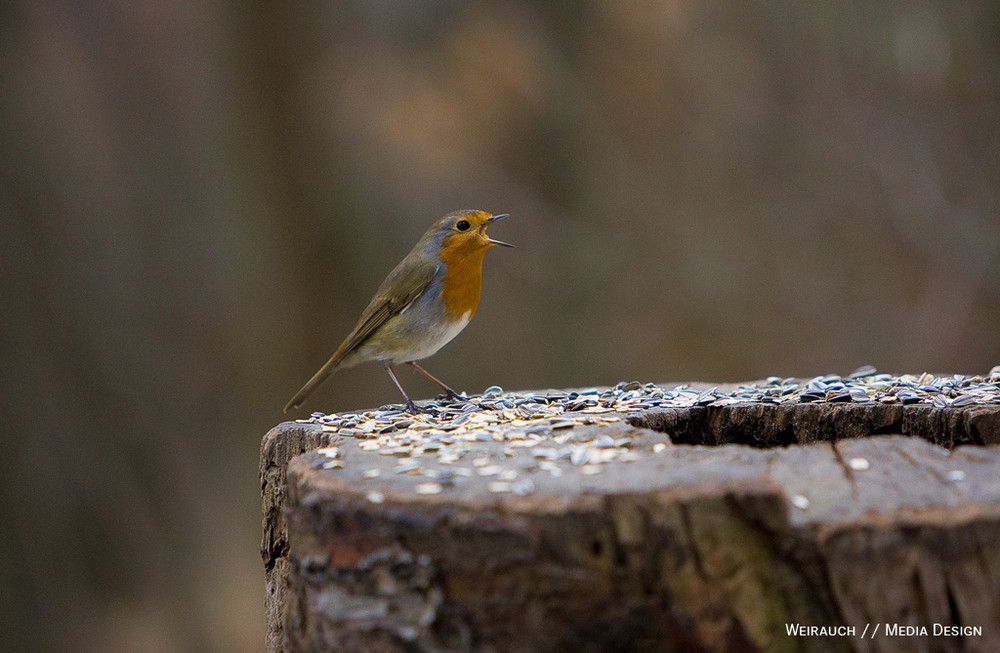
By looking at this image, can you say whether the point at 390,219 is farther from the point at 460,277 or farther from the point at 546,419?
the point at 546,419

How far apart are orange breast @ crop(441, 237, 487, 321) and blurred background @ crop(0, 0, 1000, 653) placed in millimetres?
2702

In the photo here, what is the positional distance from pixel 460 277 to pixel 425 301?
7.8 inches

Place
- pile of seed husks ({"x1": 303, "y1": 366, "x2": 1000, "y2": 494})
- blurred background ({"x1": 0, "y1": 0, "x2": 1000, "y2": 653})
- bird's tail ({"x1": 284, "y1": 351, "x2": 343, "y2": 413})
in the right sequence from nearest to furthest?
pile of seed husks ({"x1": 303, "y1": 366, "x2": 1000, "y2": 494}), bird's tail ({"x1": 284, "y1": 351, "x2": 343, "y2": 413}), blurred background ({"x1": 0, "y1": 0, "x2": 1000, "y2": 653})

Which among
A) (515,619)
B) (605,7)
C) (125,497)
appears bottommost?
(125,497)

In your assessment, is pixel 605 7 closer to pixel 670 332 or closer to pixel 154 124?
pixel 670 332

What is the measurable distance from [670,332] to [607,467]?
232 inches

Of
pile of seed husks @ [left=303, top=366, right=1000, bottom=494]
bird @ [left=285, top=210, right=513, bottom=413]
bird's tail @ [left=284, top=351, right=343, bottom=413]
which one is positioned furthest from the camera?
bird's tail @ [left=284, top=351, right=343, bottom=413]

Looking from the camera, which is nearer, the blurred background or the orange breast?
the orange breast

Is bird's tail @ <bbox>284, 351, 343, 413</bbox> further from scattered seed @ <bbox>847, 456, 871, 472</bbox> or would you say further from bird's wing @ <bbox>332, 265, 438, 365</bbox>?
scattered seed @ <bbox>847, 456, 871, 472</bbox>

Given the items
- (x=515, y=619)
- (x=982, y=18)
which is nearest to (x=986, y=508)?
(x=515, y=619)

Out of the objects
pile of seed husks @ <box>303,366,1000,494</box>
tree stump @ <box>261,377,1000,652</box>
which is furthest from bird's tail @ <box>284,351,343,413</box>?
tree stump @ <box>261,377,1000,652</box>

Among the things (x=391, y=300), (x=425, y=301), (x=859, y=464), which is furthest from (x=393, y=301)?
(x=859, y=464)

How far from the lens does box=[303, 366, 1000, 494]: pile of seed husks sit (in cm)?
203

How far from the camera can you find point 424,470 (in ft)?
6.58
